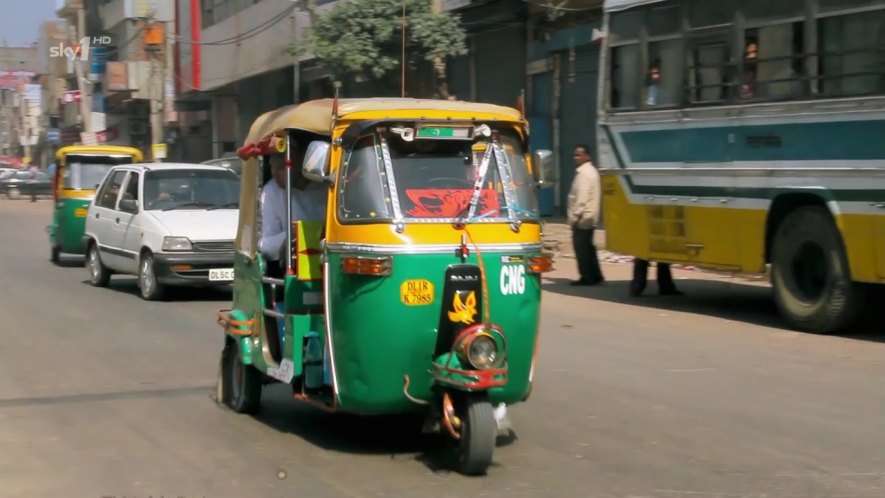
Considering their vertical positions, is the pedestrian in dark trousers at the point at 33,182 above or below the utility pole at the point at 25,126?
below

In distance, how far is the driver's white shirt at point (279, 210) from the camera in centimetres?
761

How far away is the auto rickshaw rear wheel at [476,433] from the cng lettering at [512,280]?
62 cm

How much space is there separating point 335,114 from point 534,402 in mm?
2947

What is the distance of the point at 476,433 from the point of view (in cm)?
631

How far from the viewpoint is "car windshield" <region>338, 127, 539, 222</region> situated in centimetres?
666

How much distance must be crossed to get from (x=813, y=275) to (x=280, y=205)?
643 centimetres

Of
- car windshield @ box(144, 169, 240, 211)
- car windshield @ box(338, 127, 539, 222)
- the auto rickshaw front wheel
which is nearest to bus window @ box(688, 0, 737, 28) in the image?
car windshield @ box(144, 169, 240, 211)

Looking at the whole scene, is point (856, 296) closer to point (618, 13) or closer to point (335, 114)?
point (618, 13)

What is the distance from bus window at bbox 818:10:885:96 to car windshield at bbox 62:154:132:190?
1328 cm

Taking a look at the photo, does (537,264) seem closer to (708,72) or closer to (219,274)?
(708,72)

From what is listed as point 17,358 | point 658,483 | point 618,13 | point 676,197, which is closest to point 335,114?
point 658,483

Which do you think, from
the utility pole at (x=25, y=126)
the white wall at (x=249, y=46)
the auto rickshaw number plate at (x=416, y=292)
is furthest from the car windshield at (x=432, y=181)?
the utility pole at (x=25, y=126)

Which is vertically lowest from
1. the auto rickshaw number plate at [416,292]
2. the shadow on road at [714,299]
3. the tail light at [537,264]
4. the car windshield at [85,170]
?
the shadow on road at [714,299]

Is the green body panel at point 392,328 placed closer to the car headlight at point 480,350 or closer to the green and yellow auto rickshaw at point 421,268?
the green and yellow auto rickshaw at point 421,268
